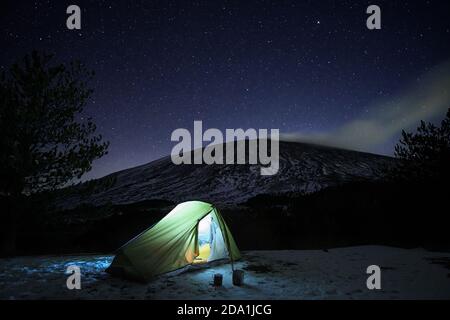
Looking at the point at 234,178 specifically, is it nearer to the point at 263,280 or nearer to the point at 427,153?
the point at 427,153

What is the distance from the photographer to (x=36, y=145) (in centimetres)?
1200

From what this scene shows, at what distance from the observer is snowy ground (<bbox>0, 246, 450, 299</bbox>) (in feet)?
21.6

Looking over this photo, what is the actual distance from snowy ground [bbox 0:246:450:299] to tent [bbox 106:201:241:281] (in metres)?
0.34

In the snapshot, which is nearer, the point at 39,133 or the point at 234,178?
the point at 39,133

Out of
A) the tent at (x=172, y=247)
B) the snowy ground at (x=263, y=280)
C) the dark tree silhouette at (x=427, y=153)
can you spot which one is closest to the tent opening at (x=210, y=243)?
the tent at (x=172, y=247)

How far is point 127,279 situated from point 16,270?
3749 mm

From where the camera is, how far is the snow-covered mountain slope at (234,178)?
55.6m

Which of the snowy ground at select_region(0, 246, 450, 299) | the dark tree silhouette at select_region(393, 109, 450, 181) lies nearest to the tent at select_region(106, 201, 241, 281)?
the snowy ground at select_region(0, 246, 450, 299)

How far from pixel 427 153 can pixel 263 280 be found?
12679mm

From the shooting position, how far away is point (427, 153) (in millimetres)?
15227

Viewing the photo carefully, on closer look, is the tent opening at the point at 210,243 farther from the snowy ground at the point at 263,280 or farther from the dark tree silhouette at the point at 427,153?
the dark tree silhouette at the point at 427,153

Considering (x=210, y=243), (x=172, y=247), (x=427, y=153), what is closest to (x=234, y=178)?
(x=427, y=153)
